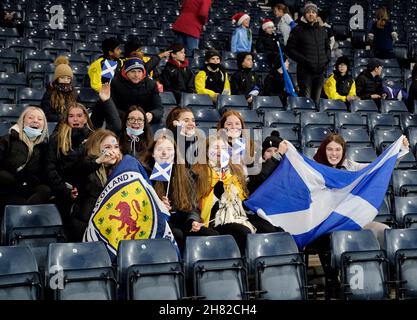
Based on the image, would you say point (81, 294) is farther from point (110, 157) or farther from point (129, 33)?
point (129, 33)

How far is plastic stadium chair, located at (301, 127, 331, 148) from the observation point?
10.0 metres

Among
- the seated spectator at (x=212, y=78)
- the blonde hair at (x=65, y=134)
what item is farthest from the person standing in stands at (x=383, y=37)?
the blonde hair at (x=65, y=134)

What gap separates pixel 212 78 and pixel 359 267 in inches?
194

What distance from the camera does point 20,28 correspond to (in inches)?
538

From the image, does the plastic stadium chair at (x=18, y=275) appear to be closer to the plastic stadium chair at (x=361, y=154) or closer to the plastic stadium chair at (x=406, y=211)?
the plastic stadium chair at (x=406, y=211)

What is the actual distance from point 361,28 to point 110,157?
10826mm

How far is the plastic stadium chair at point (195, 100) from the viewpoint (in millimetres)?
10664

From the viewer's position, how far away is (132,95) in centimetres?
902

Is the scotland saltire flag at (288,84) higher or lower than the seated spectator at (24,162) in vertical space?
higher

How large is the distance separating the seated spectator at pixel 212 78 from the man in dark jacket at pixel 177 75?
110 millimetres

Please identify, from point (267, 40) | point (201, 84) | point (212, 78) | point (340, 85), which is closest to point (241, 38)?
point (267, 40)

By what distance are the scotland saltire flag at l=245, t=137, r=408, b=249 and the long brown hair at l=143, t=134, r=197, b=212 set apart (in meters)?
0.66

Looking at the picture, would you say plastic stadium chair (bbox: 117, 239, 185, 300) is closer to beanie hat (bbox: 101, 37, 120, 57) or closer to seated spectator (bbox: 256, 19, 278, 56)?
beanie hat (bbox: 101, 37, 120, 57)
